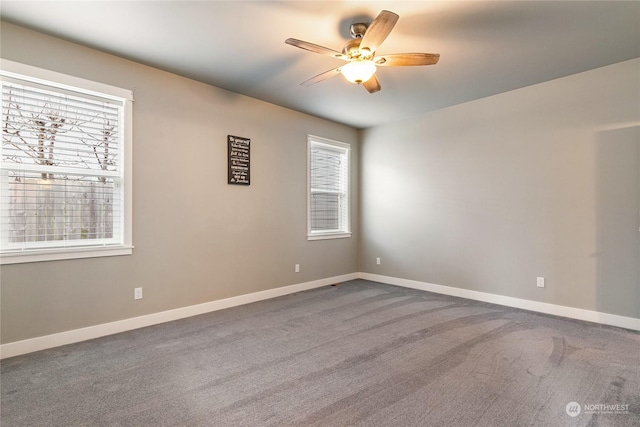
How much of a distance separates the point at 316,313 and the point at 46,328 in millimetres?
2483

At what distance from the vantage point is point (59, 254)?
276cm

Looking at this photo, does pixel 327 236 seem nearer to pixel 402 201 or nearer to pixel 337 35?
pixel 402 201

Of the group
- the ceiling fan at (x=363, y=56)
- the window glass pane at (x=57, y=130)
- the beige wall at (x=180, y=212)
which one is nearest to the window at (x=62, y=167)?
the window glass pane at (x=57, y=130)

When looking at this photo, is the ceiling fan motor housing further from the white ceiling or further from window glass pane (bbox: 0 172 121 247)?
window glass pane (bbox: 0 172 121 247)

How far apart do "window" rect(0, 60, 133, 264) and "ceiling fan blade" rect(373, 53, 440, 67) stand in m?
2.44

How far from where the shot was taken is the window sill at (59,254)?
256cm

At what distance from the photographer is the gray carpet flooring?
183 cm

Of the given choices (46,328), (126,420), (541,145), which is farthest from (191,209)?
(541,145)

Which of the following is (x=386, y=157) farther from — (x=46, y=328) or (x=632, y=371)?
(x=46, y=328)

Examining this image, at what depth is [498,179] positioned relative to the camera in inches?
159

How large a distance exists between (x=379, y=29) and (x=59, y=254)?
3.14 meters

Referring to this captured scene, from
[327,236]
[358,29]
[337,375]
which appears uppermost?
[358,29]

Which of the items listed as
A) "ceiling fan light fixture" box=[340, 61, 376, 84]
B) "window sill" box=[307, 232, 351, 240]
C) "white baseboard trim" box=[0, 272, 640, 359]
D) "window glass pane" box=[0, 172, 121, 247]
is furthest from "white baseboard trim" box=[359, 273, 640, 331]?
"window glass pane" box=[0, 172, 121, 247]

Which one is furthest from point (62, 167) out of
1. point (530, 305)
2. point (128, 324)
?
point (530, 305)
